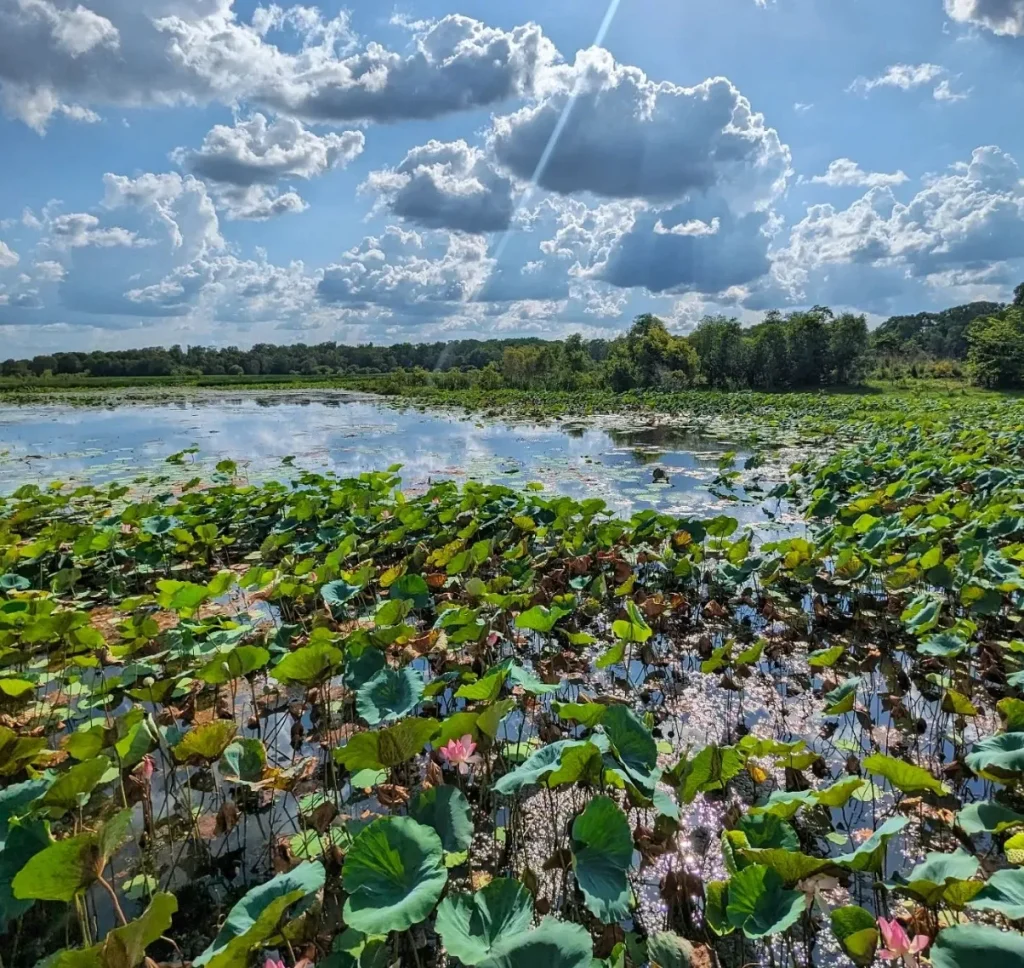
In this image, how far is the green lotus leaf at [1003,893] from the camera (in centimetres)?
136

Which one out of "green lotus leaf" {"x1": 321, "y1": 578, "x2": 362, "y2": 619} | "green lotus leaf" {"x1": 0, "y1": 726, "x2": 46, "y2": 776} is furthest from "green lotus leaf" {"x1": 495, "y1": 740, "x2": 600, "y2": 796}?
"green lotus leaf" {"x1": 321, "y1": 578, "x2": 362, "y2": 619}

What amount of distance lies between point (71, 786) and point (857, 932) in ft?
6.80

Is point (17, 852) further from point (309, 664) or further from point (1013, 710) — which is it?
point (1013, 710)

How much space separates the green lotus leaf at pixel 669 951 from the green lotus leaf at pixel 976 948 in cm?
53

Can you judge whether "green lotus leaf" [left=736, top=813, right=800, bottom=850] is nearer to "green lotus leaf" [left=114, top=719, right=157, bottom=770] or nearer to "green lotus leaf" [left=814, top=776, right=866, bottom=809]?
"green lotus leaf" [left=814, top=776, right=866, bottom=809]

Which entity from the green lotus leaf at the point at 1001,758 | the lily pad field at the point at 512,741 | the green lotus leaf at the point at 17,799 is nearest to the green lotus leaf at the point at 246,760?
the lily pad field at the point at 512,741

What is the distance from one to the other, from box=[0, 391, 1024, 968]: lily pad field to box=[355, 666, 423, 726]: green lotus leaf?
1 centimetres

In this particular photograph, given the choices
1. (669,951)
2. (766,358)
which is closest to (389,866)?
(669,951)

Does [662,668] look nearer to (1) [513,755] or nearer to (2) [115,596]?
(1) [513,755]

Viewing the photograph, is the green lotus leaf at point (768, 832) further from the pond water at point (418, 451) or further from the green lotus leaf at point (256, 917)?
the pond water at point (418, 451)

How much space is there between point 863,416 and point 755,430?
316cm

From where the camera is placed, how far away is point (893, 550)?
4.71 metres

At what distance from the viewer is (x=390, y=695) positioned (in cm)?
229

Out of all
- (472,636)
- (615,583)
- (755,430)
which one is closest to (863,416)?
(755,430)
